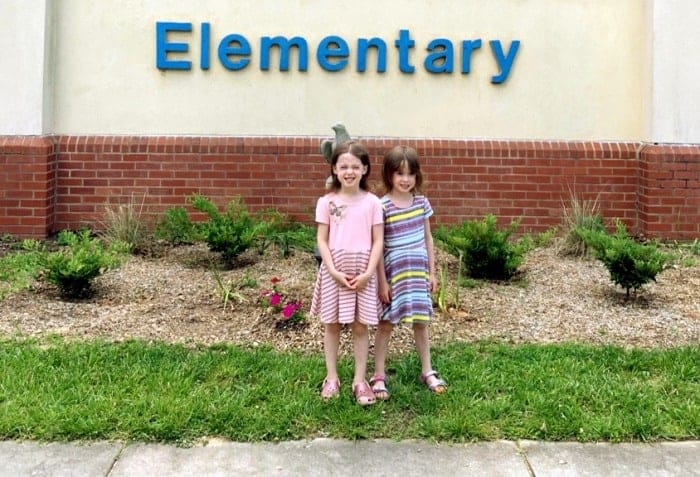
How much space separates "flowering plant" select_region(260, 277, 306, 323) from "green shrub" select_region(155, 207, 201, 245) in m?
1.45

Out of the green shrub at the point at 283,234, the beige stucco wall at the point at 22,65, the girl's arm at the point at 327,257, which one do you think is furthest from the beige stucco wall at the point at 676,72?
the beige stucco wall at the point at 22,65

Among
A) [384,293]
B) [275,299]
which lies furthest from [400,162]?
[275,299]

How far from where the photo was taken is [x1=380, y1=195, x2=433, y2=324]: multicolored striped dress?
445cm

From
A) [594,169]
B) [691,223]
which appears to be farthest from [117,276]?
[691,223]

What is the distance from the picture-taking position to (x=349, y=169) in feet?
14.0

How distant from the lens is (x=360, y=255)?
433cm

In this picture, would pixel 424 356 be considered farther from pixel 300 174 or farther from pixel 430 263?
pixel 300 174

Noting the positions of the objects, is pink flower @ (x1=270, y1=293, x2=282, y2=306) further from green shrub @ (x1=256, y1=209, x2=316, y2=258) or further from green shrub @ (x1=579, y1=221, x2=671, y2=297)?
green shrub @ (x1=579, y1=221, x2=671, y2=297)

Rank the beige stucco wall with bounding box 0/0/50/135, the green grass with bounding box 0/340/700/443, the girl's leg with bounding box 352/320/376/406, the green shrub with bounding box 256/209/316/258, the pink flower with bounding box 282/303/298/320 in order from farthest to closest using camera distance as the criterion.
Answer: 1. the beige stucco wall with bounding box 0/0/50/135
2. the green shrub with bounding box 256/209/316/258
3. the pink flower with bounding box 282/303/298/320
4. the girl's leg with bounding box 352/320/376/406
5. the green grass with bounding box 0/340/700/443

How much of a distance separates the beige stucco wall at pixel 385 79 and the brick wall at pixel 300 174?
17 centimetres

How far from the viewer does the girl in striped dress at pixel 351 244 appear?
4297mm

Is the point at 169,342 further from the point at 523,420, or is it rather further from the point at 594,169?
the point at 594,169

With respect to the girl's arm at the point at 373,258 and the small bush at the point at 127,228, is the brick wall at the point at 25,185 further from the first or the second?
the girl's arm at the point at 373,258

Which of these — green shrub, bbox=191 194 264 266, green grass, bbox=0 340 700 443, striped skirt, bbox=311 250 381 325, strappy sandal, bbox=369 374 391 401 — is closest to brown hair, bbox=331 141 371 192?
striped skirt, bbox=311 250 381 325
